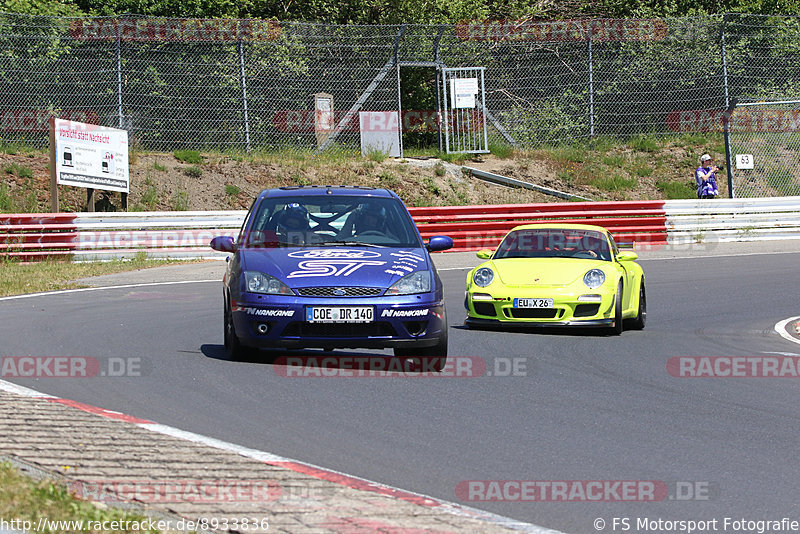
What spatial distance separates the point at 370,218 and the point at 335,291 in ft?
4.65

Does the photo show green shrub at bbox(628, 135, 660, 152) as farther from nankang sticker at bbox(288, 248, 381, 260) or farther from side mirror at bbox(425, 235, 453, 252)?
nankang sticker at bbox(288, 248, 381, 260)

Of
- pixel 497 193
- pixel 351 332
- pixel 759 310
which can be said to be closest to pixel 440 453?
pixel 351 332

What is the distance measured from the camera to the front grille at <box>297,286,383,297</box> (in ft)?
28.6

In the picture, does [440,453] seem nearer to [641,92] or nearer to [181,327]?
[181,327]

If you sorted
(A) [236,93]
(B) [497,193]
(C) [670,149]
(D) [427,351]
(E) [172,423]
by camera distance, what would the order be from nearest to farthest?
(E) [172,423] < (D) [427,351] < (A) [236,93] < (B) [497,193] < (C) [670,149]

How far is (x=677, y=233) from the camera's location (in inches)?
914

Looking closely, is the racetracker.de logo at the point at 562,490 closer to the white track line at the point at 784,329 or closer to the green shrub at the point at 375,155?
the white track line at the point at 784,329

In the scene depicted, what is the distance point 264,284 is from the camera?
8891 mm

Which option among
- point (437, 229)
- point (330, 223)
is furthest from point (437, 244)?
point (437, 229)

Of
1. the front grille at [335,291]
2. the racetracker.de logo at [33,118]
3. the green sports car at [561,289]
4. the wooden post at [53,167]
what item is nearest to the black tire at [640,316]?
the green sports car at [561,289]

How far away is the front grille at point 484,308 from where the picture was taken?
38.9 feet

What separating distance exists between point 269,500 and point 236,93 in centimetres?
2079

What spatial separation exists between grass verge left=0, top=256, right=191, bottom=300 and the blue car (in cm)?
696

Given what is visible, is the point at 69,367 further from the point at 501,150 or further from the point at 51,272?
the point at 501,150
